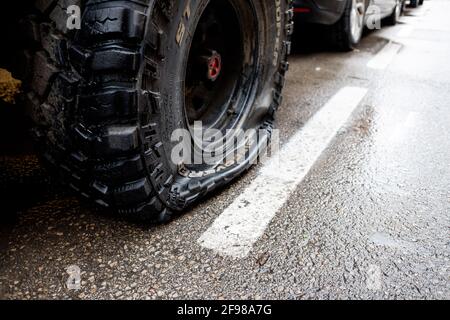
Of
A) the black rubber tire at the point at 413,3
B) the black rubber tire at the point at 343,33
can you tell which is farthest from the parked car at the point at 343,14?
the black rubber tire at the point at 413,3

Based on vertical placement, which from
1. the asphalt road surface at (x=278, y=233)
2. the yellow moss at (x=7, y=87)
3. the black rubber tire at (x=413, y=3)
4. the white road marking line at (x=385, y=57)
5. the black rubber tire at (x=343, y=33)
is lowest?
the asphalt road surface at (x=278, y=233)

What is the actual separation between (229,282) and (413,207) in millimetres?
942

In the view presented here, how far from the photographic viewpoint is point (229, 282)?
1.33 metres

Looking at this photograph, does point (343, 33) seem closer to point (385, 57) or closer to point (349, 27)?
point (349, 27)

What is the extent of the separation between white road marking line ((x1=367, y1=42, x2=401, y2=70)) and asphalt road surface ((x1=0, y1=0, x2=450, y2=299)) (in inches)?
70.3

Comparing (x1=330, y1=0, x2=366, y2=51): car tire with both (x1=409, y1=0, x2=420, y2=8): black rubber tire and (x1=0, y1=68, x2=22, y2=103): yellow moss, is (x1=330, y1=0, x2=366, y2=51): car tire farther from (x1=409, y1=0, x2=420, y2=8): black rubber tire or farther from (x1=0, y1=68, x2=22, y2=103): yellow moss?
(x1=409, y1=0, x2=420, y2=8): black rubber tire

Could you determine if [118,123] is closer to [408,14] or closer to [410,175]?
[410,175]

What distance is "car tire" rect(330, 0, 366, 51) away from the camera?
4.37m

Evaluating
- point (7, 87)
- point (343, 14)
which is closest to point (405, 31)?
point (343, 14)

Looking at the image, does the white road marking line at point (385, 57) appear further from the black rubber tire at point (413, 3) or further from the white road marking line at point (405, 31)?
the black rubber tire at point (413, 3)

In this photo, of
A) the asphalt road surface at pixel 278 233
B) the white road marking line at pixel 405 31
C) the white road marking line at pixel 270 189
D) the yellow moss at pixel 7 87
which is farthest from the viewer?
the white road marking line at pixel 405 31

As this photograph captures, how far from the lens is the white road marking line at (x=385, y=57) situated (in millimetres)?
4195

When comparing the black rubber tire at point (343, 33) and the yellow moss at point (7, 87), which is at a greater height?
the black rubber tire at point (343, 33)

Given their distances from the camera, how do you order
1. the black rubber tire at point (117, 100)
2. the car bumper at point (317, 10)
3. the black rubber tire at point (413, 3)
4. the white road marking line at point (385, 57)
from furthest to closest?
the black rubber tire at point (413, 3) < the white road marking line at point (385, 57) < the car bumper at point (317, 10) < the black rubber tire at point (117, 100)
